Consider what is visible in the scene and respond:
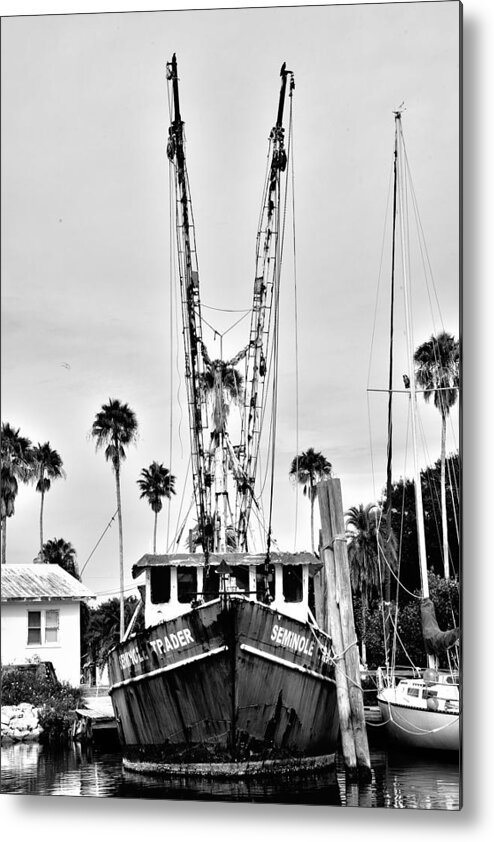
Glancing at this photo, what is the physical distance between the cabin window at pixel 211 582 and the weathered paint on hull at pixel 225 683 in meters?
0.74

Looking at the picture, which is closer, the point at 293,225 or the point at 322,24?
the point at 322,24

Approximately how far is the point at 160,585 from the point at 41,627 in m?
2.02

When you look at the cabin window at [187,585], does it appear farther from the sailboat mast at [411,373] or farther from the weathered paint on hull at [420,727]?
the sailboat mast at [411,373]

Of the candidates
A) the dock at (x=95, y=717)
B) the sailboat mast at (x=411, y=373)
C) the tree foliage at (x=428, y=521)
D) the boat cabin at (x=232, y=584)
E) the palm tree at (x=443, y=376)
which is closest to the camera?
the tree foliage at (x=428, y=521)

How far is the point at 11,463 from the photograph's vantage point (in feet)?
27.4

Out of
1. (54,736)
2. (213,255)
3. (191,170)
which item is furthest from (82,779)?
(191,170)

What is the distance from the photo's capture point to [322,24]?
7.95 m

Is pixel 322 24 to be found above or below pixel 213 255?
above

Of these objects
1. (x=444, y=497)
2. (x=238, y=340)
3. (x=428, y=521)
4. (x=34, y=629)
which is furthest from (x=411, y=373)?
(x=34, y=629)

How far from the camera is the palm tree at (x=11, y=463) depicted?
838 cm

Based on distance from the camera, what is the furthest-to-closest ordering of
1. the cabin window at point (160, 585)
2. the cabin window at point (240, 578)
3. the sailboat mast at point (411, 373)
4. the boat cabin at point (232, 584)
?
the cabin window at point (240, 578)
the boat cabin at point (232, 584)
the cabin window at point (160, 585)
the sailboat mast at point (411, 373)

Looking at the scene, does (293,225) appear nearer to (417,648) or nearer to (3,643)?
(417,648)

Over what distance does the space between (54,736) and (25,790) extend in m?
0.78

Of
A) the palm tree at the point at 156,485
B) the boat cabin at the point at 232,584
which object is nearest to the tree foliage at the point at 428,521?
the palm tree at the point at 156,485
